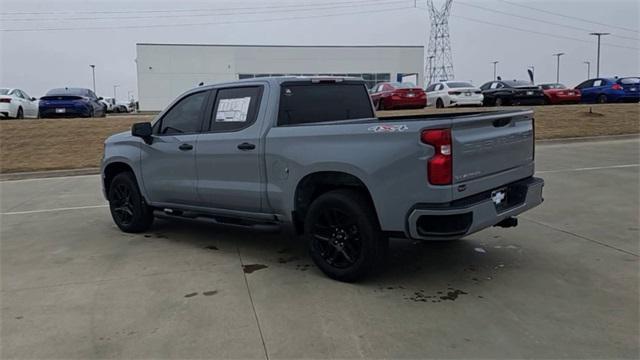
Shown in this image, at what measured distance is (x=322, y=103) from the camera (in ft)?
18.8

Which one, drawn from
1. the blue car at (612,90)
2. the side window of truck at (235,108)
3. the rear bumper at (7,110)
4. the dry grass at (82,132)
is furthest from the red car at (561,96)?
the side window of truck at (235,108)

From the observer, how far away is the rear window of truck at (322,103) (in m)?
5.44

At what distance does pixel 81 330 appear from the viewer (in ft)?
13.0

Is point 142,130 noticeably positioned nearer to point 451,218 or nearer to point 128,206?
point 128,206

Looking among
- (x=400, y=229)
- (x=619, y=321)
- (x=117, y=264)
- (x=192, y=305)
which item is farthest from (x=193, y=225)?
(x=619, y=321)

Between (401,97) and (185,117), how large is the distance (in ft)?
56.1

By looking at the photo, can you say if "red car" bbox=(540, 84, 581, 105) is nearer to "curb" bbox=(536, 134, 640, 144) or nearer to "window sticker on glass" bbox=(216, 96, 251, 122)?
"curb" bbox=(536, 134, 640, 144)

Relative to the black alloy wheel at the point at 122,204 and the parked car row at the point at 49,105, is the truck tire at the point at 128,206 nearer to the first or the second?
the black alloy wheel at the point at 122,204

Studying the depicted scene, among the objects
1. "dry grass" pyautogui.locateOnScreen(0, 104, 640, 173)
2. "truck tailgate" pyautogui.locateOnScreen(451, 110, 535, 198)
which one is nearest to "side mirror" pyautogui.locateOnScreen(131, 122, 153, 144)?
"truck tailgate" pyautogui.locateOnScreen(451, 110, 535, 198)

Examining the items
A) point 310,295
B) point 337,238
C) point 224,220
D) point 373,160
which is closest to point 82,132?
point 224,220

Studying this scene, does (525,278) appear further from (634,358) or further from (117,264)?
(117,264)

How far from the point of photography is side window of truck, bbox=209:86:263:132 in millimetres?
5539

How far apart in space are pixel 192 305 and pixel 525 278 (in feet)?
9.60

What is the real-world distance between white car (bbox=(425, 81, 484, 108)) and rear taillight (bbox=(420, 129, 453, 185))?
769 inches
